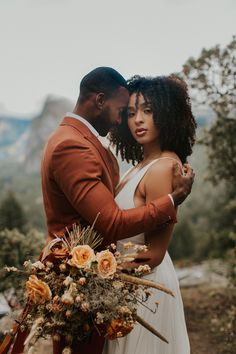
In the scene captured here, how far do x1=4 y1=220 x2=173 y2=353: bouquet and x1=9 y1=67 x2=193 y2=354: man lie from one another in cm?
18

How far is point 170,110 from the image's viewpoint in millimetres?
3594

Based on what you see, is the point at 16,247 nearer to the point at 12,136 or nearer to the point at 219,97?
the point at 219,97

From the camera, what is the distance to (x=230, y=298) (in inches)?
440

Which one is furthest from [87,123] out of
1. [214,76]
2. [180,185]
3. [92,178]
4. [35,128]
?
[35,128]

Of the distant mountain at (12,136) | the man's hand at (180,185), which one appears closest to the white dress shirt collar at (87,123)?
the man's hand at (180,185)

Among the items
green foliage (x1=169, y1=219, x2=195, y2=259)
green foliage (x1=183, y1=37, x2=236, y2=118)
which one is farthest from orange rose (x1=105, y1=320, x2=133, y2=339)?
green foliage (x1=169, y1=219, x2=195, y2=259)

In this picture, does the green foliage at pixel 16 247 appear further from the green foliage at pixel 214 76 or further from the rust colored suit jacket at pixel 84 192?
the rust colored suit jacket at pixel 84 192

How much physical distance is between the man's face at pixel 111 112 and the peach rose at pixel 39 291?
114 centimetres

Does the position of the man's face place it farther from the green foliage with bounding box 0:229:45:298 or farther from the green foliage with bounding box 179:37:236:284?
the green foliage with bounding box 179:37:236:284

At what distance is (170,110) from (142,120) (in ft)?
0.73

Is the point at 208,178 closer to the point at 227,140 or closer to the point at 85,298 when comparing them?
the point at 227,140

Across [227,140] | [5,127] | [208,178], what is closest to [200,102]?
[227,140]

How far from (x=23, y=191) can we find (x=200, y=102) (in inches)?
1969

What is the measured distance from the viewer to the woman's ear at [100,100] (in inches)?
127
